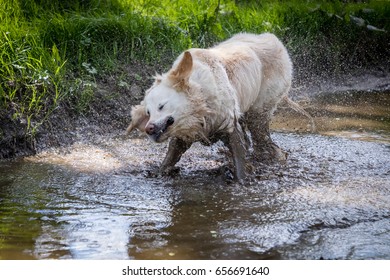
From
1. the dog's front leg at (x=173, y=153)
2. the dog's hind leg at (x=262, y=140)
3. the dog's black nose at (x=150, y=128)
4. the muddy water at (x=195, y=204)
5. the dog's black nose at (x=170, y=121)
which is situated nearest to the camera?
the muddy water at (x=195, y=204)

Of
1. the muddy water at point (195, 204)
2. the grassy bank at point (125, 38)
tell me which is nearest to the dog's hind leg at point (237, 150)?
the muddy water at point (195, 204)

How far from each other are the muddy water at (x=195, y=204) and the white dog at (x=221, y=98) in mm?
340

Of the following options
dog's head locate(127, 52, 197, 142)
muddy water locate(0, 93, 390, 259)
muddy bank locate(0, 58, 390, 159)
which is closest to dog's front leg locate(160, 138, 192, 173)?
muddy water locate(0, 93, 390, 259)

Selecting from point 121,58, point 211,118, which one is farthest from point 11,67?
point 211,118

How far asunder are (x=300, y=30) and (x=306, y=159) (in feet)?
14.4

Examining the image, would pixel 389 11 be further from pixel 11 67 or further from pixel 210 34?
pixel 11 67

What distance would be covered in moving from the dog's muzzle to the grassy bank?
5.60ft

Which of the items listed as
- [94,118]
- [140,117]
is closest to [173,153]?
[140,117]

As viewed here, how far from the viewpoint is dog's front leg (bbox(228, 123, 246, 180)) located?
5676 mm

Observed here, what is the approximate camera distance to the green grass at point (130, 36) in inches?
264

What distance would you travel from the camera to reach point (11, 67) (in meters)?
6.61

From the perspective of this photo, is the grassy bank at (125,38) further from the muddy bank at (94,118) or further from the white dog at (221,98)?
the white dog at (221,98)

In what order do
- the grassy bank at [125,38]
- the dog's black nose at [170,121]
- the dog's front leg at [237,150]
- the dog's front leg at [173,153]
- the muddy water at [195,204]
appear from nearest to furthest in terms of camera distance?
the muddy water at [195,204] < the dog's black nose at [170,121] < the dog's front leg at [237,150] < the dog's front leg at [173,153] < the grassy bank at [125,38]

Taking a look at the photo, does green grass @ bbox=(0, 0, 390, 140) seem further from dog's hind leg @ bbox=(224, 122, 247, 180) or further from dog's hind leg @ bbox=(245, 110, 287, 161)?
dog's hind leg @ bbox=(224, 122, 247, 180)
